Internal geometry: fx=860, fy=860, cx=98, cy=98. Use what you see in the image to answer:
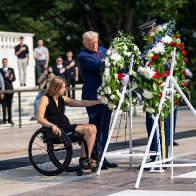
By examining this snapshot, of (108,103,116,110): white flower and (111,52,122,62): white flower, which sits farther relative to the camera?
(108,103,116,110): white flower

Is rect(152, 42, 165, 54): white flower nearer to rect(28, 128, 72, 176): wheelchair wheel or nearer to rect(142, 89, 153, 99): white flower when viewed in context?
rect(142, 89, 153, 99): white flower

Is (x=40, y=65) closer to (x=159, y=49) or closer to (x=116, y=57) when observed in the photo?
(x=116, y=57)

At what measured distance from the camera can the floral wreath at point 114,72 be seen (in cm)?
1075

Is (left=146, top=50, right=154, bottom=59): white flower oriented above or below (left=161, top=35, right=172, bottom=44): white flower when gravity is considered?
below

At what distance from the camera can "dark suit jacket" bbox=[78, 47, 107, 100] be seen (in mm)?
11203

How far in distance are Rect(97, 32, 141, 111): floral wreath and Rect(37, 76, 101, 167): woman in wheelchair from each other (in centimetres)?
18

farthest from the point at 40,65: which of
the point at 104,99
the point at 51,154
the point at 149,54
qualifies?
the point at 149,54

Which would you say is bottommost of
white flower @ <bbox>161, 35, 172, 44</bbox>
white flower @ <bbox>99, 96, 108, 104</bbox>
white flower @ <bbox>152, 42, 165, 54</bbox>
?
white flower @ <bbox>99, 96, 108, 104</bbox>

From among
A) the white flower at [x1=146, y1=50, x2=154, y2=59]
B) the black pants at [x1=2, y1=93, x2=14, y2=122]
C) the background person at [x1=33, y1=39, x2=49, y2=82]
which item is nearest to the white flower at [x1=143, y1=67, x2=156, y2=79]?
the white flower at [x1=146, y1=50, x2=154, y2=59]

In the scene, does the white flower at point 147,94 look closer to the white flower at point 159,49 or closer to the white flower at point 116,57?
the white flower at point 159,49

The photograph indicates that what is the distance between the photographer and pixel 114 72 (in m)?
10.8

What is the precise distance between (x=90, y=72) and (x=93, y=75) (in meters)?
0.06

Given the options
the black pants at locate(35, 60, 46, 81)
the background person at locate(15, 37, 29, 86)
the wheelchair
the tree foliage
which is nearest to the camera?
the wheelchair

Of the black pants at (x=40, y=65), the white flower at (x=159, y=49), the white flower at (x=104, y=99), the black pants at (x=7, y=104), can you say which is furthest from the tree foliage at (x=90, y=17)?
the white flower at (x=159, y=49)
